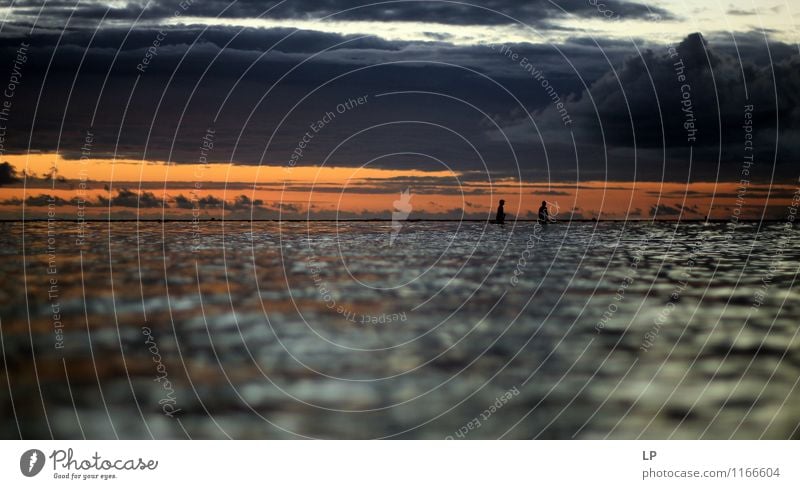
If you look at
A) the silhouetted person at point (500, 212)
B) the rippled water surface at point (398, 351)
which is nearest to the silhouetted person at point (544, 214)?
the silhouetted person at point (500, 212)

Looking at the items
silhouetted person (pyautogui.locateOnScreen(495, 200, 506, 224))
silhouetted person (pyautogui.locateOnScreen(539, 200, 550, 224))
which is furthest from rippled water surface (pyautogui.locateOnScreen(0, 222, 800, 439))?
silhouetted person (pyautogui.locateOnScreen(539, 200, 550, 224))

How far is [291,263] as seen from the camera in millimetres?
31141

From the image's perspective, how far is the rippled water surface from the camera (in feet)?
44.0

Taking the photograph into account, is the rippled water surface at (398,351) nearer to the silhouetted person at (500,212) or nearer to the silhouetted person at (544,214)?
the silhouetted person at (500,212)
